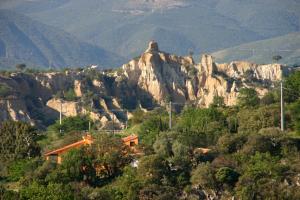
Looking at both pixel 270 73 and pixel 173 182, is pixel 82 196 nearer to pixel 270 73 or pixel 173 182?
pixel 173 182

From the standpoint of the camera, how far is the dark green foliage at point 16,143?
193 ft

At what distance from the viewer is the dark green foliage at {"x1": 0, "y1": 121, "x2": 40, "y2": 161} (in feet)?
193

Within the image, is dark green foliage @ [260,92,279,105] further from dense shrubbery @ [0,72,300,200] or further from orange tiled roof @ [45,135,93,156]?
orange tiled roof @ [45,135,93,156]

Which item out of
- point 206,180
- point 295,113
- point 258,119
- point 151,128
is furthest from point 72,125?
point 206,180

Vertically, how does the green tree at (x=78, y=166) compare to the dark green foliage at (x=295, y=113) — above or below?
below

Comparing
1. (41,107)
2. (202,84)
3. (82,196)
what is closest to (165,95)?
(202,84)

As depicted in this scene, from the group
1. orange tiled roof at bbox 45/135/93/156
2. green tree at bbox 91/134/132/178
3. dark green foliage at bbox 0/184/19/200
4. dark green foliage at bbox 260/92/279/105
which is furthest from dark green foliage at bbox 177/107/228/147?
dark green foliage at bbox 0/184/19/200

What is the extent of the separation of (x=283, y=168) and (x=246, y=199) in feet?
10.5

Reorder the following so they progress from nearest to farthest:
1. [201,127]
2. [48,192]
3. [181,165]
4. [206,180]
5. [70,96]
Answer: [48,192], [206,180], [181,165], [201,127], [70,96]

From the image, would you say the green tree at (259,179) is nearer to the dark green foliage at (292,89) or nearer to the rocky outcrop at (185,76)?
the dark green foliage at (292,89)

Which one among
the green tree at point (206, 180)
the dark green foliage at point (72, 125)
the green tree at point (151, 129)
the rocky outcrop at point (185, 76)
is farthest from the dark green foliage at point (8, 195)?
the rocky outcrop at point (185, 76)

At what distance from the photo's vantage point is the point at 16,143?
5959cm

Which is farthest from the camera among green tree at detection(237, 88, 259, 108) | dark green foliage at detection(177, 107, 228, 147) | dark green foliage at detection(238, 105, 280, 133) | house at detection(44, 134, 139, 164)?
green tree at detection(237, 88, 259, 108)

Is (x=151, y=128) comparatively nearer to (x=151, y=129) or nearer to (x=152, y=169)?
(x=151, y=129)
